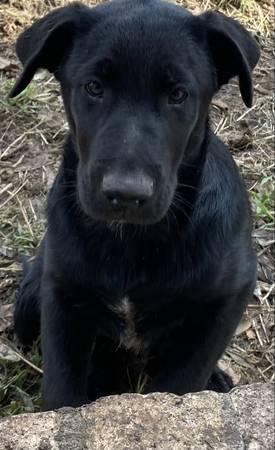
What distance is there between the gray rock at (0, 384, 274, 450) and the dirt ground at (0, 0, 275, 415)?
1195 mm

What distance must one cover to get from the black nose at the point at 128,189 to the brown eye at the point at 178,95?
260mm

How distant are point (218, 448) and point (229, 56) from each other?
115cm

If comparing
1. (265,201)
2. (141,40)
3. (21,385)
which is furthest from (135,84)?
(265,201)

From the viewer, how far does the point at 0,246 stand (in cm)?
337

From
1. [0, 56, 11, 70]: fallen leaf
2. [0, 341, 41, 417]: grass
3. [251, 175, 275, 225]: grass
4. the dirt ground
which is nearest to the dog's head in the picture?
[0, 341, 41, 417]: grass

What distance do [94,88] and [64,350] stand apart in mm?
841

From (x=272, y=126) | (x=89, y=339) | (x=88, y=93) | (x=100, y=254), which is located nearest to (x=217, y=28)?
(x=88, y=93)

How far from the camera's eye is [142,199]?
193cm

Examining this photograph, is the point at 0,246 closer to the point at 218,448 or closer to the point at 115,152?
the point at 115,152

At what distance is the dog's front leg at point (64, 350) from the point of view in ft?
7.92

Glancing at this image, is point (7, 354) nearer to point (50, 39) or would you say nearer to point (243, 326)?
point (243, 326)

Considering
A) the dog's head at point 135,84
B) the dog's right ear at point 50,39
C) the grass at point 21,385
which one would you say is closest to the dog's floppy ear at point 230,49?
the dog's head at point 135,84

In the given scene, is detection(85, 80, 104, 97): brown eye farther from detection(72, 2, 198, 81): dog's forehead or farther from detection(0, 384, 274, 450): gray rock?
detection(0, 384, 274, 450): gray rock

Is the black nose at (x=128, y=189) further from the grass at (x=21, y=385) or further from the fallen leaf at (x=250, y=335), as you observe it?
the fallen leaf at (x=250, y=335)
